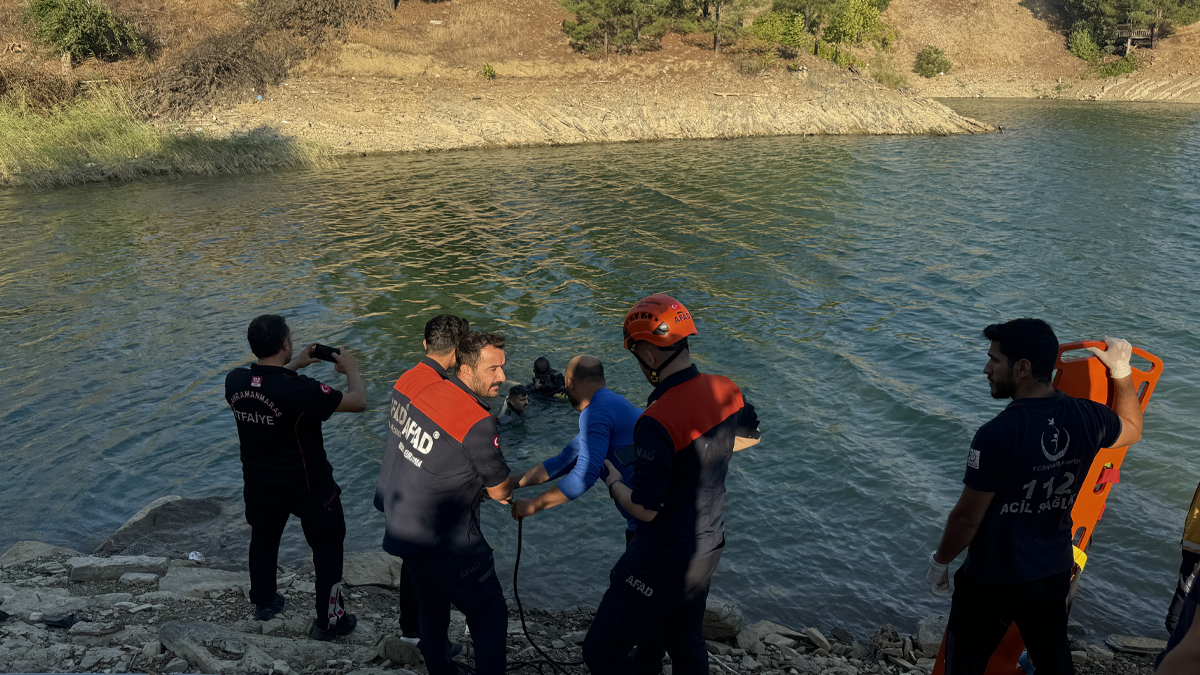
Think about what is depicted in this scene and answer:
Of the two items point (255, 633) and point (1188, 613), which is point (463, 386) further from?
point (1188, 613)

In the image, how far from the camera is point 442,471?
13.7 ft

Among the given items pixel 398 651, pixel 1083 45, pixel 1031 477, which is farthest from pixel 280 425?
pixel 1083 45

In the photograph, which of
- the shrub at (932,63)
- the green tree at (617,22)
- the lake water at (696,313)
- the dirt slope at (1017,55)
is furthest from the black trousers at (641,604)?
the shrub at (932,63)

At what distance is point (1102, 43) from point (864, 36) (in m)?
16.5

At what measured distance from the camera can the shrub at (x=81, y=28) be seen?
35969 millimetres

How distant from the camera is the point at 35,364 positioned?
12250 millimetres

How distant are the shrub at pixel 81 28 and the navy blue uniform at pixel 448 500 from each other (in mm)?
42226

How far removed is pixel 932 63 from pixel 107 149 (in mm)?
53762

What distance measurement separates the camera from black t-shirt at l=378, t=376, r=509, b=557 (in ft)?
13.7

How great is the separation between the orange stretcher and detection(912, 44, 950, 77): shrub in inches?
2355

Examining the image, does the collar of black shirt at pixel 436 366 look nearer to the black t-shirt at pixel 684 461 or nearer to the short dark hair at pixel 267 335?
the short dark hair at pixel 267 335

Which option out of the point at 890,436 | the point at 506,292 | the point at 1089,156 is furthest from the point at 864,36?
the point at 890,436

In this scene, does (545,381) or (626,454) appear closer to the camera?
(626,454)

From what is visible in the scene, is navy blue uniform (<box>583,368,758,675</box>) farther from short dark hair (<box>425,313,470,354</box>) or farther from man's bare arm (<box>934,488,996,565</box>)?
short dark hair (<box>425,313,470,354</box>)
